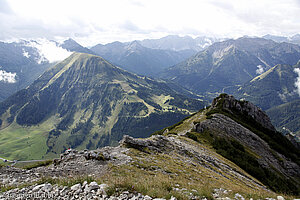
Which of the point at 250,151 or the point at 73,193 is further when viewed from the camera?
the point at 250,151

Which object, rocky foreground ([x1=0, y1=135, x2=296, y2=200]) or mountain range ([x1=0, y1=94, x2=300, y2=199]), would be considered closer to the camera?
rocky foreground ([x1=0, y1=135, x2=296, y2=200])

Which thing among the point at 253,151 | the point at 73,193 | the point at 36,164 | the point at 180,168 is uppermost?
the point at 73,193

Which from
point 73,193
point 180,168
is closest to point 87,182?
point 73,193

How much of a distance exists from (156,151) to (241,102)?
93.3 metres

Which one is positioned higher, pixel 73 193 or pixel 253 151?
pixel 73 193

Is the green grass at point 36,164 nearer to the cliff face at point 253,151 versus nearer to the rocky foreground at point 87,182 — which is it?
the rocky foreground at point 87,182

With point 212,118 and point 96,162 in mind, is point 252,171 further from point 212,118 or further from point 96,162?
point 96,162

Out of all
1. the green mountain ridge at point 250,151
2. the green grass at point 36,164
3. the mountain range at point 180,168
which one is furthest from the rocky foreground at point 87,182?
the green mountain ridge at point 250,151

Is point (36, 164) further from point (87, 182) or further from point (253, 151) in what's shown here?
point (253, 151)

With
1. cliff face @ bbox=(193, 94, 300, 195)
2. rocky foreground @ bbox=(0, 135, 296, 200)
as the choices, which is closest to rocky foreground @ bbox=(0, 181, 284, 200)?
rocky foreground @ bbox=(0, 135, 296, 200)

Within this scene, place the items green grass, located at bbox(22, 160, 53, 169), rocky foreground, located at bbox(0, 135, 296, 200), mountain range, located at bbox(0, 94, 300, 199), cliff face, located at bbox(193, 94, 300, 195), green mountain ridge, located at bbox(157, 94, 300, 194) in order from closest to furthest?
rocky foreground, located at bbox(0, 135, 296, 200), mountain range, located at bbox(0, 94, 300, 199), green grass, located at bbox(22, 160, 53, 169), green mountain ridge, located at bbox(157, 94, 300, 194), cliff face, located at bbox(193, 94, 300, 195)

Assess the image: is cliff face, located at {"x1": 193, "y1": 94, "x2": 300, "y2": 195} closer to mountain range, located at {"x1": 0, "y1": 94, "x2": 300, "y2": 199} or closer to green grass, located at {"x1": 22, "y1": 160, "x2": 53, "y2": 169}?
mountain range, located at {"x1": 0, "y1": 94, "x2": 300, "y2": 199}

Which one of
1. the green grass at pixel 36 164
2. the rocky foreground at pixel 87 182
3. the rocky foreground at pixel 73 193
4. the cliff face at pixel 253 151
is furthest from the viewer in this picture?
the cliff face at pixel 253 151

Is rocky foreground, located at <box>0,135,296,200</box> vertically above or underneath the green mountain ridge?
above
